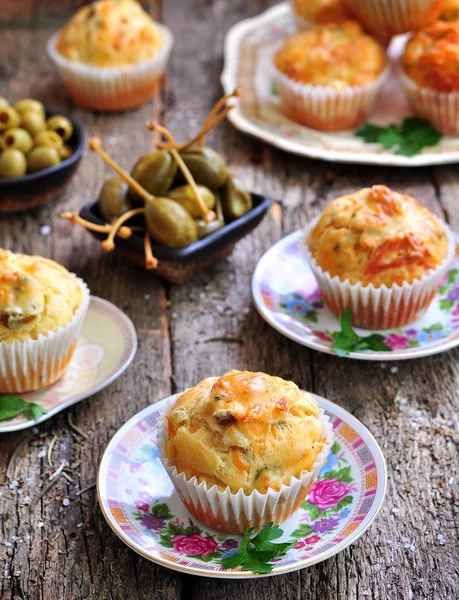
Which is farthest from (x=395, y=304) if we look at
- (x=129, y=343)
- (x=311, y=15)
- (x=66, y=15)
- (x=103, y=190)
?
(x=66, y=15)

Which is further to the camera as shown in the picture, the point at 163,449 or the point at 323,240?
the point at 323,240

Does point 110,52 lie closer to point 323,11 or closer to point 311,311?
point 323,11

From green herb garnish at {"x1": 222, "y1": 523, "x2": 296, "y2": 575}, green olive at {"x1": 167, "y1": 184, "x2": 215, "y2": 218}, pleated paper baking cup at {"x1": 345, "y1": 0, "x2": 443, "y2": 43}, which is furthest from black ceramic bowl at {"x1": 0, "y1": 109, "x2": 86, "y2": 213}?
green herb garnish at {"x1": 222, "y1": 523, "x2": 296, "y2": 575}

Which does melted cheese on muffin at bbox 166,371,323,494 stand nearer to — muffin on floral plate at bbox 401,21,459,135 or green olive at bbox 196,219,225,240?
green olive at bbox 196,219,225,240

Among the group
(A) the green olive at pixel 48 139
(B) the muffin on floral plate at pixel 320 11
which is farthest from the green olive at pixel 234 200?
(B) the muffin on floral plate at pixel 320 11

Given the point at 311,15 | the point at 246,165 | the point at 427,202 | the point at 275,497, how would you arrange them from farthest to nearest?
1. the point at 311,15
2. the point at 246,165
3. the point at 427,202
4. the point at 275,497

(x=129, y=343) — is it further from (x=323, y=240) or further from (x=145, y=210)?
(x=323, y=240)

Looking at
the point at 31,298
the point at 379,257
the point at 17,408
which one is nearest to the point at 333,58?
the point at 379,257
